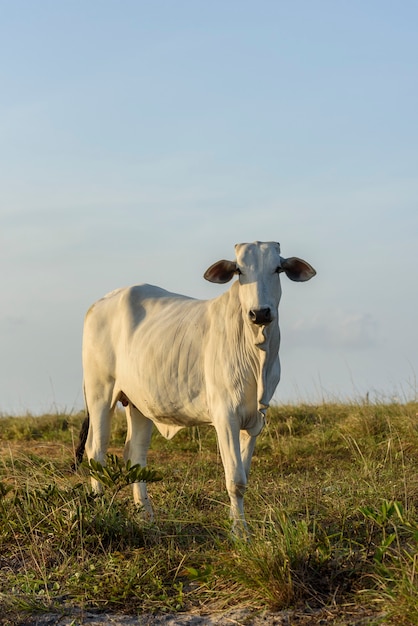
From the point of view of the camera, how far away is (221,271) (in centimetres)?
557

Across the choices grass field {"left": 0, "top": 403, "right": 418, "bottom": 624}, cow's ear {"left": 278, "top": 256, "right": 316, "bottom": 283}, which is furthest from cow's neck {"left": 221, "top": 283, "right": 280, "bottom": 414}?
grass field {"left": 0, "top": 403, "right": 418, "bottom": 624}

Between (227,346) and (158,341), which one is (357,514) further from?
(158,341)

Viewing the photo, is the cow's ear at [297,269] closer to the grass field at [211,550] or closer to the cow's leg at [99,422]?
the grass field at [211,550]

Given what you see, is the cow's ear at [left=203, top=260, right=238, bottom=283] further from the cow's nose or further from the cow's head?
the cow's nose

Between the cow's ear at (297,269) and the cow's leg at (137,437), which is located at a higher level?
the cow's ear at (297,269)

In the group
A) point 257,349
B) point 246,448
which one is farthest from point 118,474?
point 257,349

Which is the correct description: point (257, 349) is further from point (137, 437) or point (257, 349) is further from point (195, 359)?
point (137, 437)

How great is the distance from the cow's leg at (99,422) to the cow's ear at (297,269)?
1950 millimetres

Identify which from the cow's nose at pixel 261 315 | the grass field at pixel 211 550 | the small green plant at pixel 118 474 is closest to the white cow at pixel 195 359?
the cow's nose at pixel 261 315

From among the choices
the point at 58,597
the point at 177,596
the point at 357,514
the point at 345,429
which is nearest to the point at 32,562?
the point at 58,597

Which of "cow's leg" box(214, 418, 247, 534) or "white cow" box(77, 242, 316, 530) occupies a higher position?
"white cow" box(77, 242, 316, 530)

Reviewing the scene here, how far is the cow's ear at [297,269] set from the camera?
5.54 meters

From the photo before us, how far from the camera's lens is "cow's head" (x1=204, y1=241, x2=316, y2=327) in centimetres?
523

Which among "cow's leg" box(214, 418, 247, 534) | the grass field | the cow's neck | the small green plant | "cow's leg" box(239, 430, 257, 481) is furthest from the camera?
"cow's leg" box(239, 430, 257, 481)
